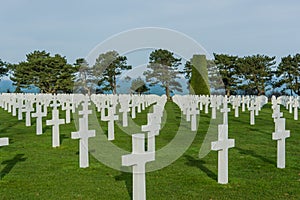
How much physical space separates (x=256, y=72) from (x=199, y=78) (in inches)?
455

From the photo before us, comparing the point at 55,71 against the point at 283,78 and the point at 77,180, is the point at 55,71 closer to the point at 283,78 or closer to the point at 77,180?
the point at 283,78

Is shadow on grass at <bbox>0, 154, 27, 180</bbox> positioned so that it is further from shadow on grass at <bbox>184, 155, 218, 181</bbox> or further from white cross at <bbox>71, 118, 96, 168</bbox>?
shadow on grass at <bbox>184, 155, 218, 181</bbox>

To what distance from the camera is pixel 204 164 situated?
7402 millimetres

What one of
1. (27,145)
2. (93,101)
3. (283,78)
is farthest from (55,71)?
(27,145)

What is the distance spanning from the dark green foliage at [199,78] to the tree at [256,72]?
9.58 metres

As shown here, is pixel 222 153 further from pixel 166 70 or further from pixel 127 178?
pixel 166 70

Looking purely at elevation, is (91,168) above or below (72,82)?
below

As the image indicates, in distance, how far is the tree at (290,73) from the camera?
42.6m

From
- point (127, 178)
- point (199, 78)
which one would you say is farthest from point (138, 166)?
point (199, 78)

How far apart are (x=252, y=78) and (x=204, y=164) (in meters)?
38.5

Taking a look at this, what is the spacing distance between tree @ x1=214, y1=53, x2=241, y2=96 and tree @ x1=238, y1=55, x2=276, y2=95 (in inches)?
34.3

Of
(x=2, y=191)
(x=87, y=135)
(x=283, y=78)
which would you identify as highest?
(x=283, y=78)

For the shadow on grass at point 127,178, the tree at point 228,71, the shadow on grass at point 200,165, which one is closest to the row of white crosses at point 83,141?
the shadow on grass at point 127,178

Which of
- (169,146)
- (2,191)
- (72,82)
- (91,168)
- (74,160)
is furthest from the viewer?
(72,82)
